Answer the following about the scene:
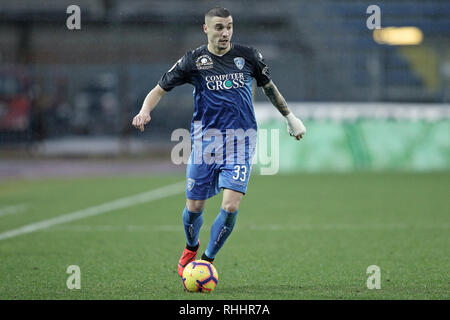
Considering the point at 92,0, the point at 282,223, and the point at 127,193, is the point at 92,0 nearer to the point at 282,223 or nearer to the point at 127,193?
the point at 127,193

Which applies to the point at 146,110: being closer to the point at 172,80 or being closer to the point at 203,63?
the point at 172,80

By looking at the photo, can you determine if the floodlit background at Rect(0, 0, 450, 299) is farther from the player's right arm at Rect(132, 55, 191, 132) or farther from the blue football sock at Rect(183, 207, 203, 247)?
the player's right arm at Rect(132, 55, 191, 132)

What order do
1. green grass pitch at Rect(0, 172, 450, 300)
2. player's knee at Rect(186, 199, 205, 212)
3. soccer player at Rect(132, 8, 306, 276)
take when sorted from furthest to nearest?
player's knee at Rect(186, 199, 205, 212) → soccer player at Rect(132, 8, 306, 276) → green grass pitch at Rect(0, 172, 450, 300)

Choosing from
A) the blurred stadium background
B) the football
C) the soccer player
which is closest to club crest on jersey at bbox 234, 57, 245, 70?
the soccer player

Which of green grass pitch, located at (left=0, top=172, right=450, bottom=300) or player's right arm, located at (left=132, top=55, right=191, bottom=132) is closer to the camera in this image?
green grass pitch, located at (left=0, top=172, right=450, bottom=300)

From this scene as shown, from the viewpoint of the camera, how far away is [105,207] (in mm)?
11367

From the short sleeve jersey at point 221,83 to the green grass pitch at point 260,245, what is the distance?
4.15 feet

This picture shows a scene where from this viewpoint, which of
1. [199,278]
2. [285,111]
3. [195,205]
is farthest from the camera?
[285,111]

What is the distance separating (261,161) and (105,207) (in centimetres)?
582

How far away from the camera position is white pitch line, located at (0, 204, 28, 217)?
428 inches

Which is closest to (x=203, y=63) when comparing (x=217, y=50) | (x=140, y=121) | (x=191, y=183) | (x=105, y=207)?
(x=217, y=50)

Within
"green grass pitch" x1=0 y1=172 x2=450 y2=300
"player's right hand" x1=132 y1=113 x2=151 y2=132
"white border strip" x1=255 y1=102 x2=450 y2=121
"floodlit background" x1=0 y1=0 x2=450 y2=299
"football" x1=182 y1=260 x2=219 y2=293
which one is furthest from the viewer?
"white border strip" x1=255 y1=102 x2=450 y2=121

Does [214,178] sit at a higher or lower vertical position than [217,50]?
lower
